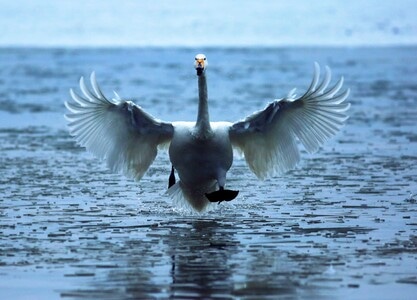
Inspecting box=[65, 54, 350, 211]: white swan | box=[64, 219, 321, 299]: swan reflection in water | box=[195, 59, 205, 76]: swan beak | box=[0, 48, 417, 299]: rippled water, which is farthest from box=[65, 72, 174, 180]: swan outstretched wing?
box=[64, 219, 321, 299]: swan reflection in water

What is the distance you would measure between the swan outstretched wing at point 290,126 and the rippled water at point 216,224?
0.53 meters

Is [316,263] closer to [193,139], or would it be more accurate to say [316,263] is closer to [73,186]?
[193,139]

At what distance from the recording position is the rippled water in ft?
28.2

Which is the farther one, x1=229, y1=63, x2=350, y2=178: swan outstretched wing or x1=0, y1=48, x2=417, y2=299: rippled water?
x1=229, y1=63, x2=350, y2=178: swan outstretched wing

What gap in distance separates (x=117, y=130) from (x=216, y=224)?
146cm

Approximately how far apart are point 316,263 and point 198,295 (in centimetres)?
139

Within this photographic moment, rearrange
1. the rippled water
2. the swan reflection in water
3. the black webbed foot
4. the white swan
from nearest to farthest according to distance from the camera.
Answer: the swan reflection in water < the rippled water < the black webbed foot < the white swan

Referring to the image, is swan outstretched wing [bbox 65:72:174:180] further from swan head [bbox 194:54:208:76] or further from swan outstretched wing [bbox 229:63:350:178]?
swan outstretched wing [bbox 229:63:350:178]

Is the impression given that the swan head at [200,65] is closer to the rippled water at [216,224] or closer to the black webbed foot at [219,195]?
the black webbed foot at [219,195]

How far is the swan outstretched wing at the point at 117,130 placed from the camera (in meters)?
12.0

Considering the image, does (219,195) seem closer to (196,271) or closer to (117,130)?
(117,130)

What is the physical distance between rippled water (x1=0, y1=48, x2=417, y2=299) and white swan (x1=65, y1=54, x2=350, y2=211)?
0.38 metres

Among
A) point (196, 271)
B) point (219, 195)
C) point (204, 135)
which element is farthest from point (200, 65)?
point (196, 271)

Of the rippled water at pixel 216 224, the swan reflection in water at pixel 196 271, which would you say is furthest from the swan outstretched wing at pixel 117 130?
the swan reflection in water at pixel 196 271
